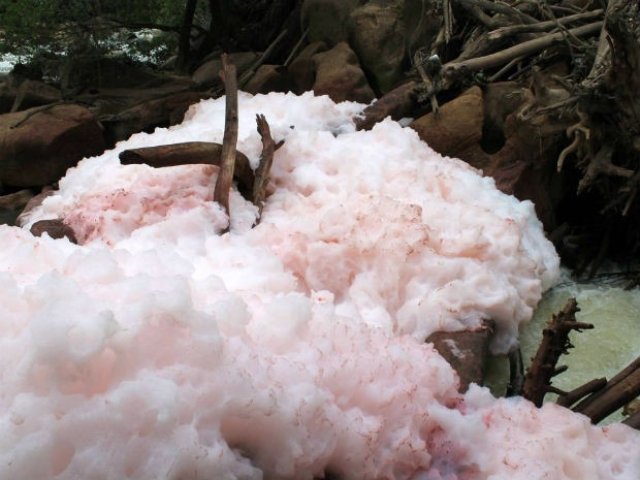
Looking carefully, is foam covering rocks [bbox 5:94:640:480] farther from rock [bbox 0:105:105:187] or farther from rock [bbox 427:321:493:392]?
rock [bbox 0:105:105:187]

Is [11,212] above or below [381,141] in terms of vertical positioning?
below

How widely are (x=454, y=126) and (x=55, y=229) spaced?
129 inches

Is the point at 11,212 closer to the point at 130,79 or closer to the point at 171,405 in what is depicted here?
the point at 130,79

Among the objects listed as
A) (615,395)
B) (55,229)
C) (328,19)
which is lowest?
(55,229)

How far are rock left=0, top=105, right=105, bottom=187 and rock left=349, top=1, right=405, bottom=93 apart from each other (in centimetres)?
306

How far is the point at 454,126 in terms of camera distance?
19.7 feet

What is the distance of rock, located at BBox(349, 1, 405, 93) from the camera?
786cm

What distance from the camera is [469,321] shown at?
399 cm

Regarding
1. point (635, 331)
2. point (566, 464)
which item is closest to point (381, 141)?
point (635, 331)

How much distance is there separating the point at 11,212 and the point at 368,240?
434 cm

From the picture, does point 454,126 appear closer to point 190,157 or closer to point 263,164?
point 263,164

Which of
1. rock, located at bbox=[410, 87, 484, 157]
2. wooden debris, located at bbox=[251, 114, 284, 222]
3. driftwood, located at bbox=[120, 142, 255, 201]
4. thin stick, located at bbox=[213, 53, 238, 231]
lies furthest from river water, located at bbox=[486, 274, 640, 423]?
driftwood, located at bbox=[120, 142, 255, 201]

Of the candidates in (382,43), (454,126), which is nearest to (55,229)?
(454,126)

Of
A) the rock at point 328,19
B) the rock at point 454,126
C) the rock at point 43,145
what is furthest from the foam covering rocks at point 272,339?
the rock at point 328,19
